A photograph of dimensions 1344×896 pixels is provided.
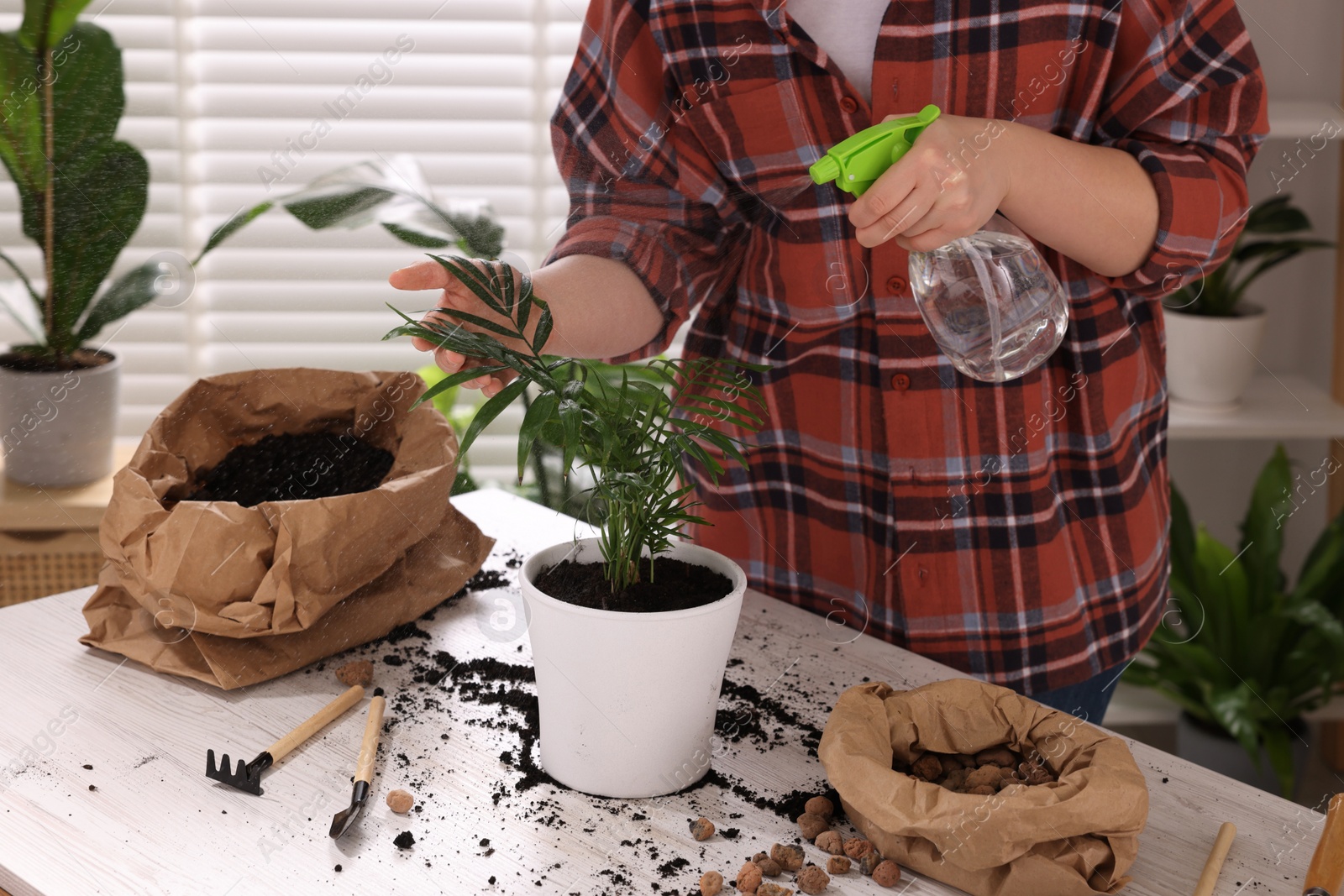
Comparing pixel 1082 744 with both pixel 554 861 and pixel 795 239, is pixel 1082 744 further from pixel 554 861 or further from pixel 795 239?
pixel 795 239

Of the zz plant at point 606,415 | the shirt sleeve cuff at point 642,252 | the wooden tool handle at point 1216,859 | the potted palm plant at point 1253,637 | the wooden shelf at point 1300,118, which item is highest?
the wooden shelf at point 1300,118

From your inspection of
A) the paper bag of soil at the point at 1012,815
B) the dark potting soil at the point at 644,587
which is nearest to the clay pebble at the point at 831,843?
the paper bag of soil at the point at 1012,815

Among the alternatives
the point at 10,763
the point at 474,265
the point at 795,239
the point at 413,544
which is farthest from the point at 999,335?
the point at 10,763

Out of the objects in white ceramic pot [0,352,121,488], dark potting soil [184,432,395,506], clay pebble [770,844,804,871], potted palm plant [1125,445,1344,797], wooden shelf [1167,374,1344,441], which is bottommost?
potted palm plant [1125,445,1344,797]

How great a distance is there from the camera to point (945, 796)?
2.11ft

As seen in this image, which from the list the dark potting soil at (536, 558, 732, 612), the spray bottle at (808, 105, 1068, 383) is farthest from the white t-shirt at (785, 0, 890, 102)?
the dark potting soil at (536, 558, 732, 612)

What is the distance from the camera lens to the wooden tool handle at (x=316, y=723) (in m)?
0.77

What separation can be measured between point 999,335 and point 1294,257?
5.28ft

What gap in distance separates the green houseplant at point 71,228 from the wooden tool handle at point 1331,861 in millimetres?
1479

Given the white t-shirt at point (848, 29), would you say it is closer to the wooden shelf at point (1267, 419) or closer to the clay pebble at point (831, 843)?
the clay pebble at point (831, 843)

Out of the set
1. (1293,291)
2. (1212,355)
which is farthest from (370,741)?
(1293,291)

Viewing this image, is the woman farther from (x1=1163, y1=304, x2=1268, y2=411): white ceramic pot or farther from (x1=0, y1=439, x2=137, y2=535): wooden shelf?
(x1=0, y1=439, x2=137, y2=535): wooden shelf

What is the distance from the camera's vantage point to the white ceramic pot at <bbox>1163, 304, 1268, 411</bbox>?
1.86m

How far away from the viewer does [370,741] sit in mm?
774
